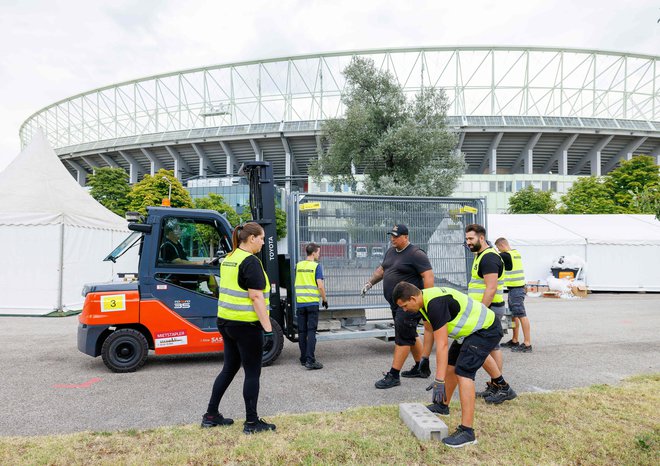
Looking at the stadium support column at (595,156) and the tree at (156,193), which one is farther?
the stadium support column at (595,156)

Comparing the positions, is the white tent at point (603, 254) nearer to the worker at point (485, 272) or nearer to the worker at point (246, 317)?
the worker at point (485, 272)

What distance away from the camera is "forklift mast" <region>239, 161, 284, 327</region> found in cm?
681

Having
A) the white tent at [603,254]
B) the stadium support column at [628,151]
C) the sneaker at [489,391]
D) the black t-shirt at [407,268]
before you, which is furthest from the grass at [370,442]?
the stadium support column at [628,151]

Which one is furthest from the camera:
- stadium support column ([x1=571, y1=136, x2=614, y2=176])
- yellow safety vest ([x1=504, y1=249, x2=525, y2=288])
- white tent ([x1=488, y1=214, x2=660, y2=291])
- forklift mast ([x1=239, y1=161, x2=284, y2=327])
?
stadium support column ([x1=571, y1=136, x2=614, y2=176])

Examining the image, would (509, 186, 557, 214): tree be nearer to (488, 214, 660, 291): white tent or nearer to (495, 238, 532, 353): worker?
(488, 214, 660, 291): white tent

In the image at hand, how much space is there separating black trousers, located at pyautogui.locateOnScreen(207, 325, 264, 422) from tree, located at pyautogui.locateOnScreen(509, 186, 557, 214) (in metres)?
42.2

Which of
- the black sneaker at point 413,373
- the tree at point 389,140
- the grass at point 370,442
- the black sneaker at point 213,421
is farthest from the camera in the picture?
the tree at point 389,140

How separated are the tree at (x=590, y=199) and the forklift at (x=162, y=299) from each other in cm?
3900

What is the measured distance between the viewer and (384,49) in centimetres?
6078

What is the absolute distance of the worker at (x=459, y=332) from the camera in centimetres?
361

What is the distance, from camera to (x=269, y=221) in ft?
22.1

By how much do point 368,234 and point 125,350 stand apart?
13.1 feet

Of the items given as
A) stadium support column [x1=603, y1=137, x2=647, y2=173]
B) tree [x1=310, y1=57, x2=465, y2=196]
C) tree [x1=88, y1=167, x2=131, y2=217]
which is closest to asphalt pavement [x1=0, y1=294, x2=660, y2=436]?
tree [x1=310, y1=57, x2=465, y2=196]

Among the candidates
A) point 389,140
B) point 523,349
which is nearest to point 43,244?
point 523,349
